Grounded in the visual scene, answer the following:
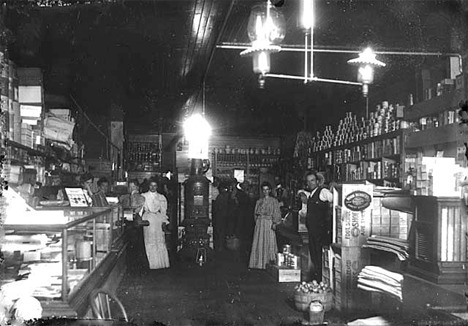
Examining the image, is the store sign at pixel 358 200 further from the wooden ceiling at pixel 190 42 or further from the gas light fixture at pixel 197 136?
the gas light fixture at pixel 197 136

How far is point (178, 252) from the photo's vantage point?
9.66 metres

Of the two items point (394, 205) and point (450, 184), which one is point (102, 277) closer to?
point (394, 205)

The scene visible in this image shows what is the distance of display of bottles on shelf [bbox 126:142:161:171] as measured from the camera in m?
13.1

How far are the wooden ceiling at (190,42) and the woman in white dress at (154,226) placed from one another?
1.91 m

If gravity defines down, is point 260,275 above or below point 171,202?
below

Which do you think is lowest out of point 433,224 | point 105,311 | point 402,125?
point 105,311

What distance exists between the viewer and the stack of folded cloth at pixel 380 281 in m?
3.76

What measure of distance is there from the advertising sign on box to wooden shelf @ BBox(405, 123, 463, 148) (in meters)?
1.23

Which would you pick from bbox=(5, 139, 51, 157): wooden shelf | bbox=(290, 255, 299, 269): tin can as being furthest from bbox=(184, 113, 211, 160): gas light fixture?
bbox=(5, 139, 51, 157): wooden shelf

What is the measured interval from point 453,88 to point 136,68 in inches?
168

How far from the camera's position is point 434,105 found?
18.5 ft

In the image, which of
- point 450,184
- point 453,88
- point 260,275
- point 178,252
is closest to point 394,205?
point 450,184

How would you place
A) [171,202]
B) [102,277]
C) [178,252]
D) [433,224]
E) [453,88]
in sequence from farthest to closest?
[171,202] → [178,252] → [453,88] → [102,277] → [433,224]

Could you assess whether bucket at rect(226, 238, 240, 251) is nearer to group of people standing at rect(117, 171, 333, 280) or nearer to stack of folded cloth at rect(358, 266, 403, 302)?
group of people standing at rect(117, 171, 333, 280)
